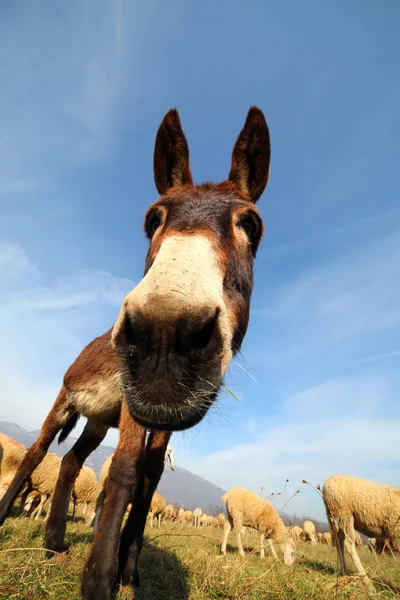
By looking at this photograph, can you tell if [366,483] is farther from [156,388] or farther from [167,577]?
[156,388]

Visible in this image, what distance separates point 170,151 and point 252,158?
3.59ft

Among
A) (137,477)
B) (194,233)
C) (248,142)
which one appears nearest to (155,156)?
(248,142)

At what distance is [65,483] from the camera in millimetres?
4867

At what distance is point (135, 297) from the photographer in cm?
162

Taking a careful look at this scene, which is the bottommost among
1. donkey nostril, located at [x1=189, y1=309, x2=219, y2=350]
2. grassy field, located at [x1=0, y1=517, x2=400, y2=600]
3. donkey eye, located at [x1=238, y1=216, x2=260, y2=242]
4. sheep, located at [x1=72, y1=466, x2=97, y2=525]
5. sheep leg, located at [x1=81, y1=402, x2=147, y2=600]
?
sheep, located at [x1=72, y1=466, x2=97, y2=525]

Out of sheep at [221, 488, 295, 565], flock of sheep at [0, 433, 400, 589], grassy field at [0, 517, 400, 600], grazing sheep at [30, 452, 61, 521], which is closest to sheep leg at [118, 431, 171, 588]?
grassy field at [0, 517, 400, 600]

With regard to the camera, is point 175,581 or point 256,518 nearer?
point 175,581

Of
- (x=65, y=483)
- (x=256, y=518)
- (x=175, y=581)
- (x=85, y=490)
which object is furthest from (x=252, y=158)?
(x=85, y=490)

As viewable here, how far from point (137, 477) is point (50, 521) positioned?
8.52 feet

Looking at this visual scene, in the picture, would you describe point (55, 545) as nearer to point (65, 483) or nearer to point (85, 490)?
point (65, 483)

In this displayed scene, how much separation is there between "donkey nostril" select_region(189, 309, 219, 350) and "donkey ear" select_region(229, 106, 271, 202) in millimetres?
2722

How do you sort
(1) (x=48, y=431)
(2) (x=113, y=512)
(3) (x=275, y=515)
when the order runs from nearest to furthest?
(2) (x=113, y=512) → (1) (x=48, y=431) → (3) (x=275, y=515)

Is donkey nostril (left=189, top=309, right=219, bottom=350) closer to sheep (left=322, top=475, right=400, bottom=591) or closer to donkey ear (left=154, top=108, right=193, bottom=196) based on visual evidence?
donkey ear (left=154, top=108, right=193, bottom=196)

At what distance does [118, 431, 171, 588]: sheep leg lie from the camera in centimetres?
303
